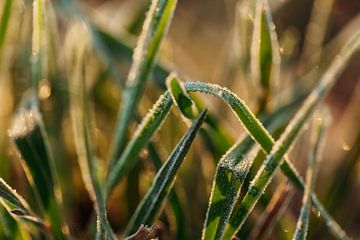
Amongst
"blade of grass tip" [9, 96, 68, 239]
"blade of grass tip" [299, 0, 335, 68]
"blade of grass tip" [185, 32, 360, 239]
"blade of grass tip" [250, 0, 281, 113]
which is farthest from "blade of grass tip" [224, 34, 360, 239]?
"blade of grass tip" [299, 0, 335, 68]

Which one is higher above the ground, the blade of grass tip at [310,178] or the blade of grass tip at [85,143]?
the blade of grass tip at [85,143]

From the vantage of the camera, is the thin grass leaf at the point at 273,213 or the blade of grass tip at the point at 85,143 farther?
the thin grass leaf at the point at 273,213

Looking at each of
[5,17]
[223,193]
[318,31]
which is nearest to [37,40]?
[5,17]

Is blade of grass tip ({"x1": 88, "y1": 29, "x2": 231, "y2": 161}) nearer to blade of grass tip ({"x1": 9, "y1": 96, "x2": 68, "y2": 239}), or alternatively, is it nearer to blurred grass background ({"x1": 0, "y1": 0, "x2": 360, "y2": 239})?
blurred grass background ({"x1": 0, "y1": 0, "x2": 360, "y2": 239})

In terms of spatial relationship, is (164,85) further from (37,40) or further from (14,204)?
(14,204)

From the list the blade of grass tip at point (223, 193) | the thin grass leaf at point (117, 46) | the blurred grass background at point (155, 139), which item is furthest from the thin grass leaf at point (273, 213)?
the thin grass leaf at point (117, 46)

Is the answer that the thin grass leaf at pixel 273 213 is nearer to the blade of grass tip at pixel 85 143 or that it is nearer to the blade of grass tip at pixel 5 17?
the blade of grass tip at pixel 85 143

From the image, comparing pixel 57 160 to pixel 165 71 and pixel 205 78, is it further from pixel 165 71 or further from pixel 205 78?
pixel 205 78
